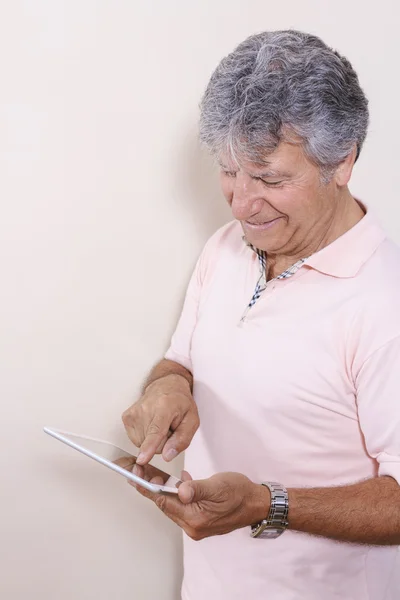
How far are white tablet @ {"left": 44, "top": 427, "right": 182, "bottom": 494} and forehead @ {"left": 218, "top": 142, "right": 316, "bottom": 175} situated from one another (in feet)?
1.56

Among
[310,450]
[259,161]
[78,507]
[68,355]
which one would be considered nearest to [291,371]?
[310,450]

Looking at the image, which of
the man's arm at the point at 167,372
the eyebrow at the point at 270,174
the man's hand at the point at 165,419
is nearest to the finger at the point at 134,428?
the man's hand at the point at 165,419

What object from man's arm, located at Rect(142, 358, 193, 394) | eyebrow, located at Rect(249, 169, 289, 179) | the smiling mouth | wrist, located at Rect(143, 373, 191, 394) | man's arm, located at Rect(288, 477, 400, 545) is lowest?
man's arm, located at Rect(288, 477, 400, 545)

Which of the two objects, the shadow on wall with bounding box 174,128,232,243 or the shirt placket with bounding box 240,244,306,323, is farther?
the shadow on wall with bounding box 174,128,232,243

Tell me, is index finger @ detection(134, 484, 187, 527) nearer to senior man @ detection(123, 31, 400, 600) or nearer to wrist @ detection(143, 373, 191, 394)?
senior man @ detection(123, 31, 400, 600)

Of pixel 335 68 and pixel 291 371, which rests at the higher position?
pixel 335 68

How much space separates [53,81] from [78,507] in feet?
2.68

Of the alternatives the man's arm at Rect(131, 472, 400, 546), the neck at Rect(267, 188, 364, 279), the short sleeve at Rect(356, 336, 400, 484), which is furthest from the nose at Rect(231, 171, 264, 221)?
the man's arm at Rect(131, 472, 400, 546)

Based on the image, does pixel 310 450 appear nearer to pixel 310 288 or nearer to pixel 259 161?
pixel 310 288

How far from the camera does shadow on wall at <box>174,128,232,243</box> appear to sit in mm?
1536

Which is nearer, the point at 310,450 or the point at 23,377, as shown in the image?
the point at 310,450

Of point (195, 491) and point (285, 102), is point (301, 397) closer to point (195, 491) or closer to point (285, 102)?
point (195, 491)

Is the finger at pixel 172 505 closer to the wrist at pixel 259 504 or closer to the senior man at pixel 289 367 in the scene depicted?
the senior man at pixel 289 367

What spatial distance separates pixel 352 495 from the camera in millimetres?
1191
